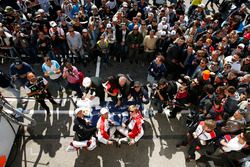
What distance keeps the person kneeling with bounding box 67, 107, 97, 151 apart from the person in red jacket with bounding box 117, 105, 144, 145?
0.78 m

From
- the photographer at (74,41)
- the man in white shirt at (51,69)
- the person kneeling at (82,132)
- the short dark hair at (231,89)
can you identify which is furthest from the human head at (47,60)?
the short dark hair at (231,89)

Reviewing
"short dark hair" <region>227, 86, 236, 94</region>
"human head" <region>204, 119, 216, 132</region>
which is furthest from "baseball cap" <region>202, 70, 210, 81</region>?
"human head" <region>204, 119, 216, 132</region>

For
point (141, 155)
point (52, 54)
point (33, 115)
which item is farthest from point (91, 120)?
point (52, 54)

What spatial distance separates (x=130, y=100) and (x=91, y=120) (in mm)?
1271

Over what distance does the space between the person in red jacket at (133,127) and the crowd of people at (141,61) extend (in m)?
0.03

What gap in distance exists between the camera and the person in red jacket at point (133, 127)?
5977mm

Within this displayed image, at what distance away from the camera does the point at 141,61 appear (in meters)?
9.27

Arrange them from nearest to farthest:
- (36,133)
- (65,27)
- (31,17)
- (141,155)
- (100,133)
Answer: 1. (100,133)
2. (141,155)
3. (36,133)
4. (65,27)
5. (31,17)

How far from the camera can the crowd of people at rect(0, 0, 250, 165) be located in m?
5.98

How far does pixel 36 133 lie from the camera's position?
23.0 ft

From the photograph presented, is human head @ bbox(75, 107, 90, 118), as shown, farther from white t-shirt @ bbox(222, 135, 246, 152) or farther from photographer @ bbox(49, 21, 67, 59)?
white t-shirt @ bbox(222, 135, 246, 152)

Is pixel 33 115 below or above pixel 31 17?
below

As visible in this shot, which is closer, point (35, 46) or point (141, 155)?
point (141, 155)

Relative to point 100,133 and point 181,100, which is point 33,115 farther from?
point 181,100
